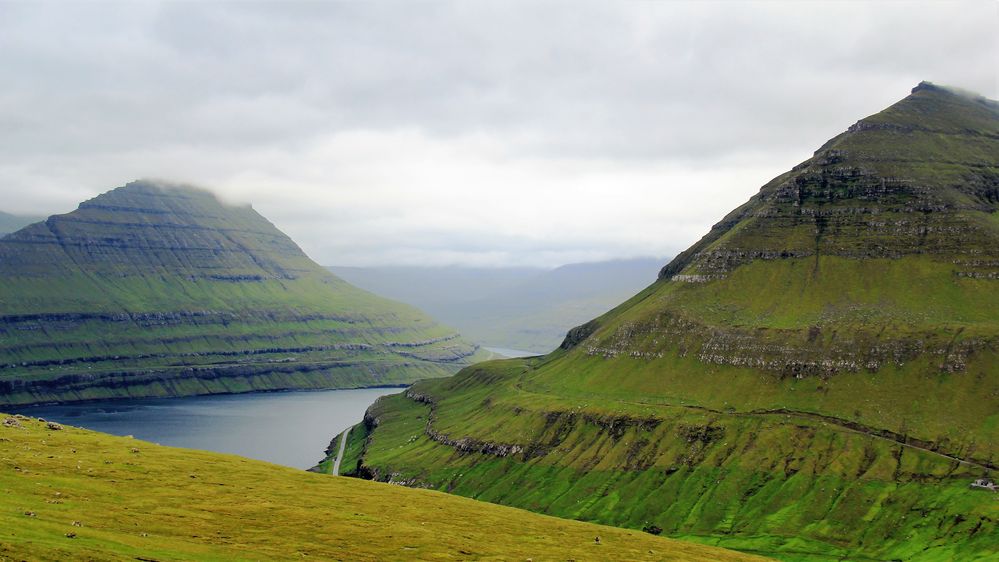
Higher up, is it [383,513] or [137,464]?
[137,464]

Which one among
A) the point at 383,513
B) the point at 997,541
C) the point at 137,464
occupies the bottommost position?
the point at 997,541

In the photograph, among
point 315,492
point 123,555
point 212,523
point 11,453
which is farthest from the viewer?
point 315,492

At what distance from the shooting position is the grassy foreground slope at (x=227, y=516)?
87.2 metres

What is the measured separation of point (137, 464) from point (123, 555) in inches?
2426

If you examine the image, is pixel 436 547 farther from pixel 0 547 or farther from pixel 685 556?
pixel 0 547

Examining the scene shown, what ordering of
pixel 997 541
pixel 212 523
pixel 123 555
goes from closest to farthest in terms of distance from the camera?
pixel 123 555, pixel 212 523, pixel 997 541

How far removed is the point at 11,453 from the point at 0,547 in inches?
2359

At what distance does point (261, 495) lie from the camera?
128 metres

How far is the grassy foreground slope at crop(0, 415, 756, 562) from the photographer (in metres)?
87.2

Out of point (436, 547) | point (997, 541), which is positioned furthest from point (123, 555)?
point (997, 541)

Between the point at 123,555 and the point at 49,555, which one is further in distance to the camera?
the point at 123,555

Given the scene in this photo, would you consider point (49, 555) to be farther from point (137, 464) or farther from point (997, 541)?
point (997, 541)

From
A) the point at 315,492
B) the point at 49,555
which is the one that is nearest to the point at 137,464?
the point at 315,492

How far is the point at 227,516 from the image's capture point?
359ft
